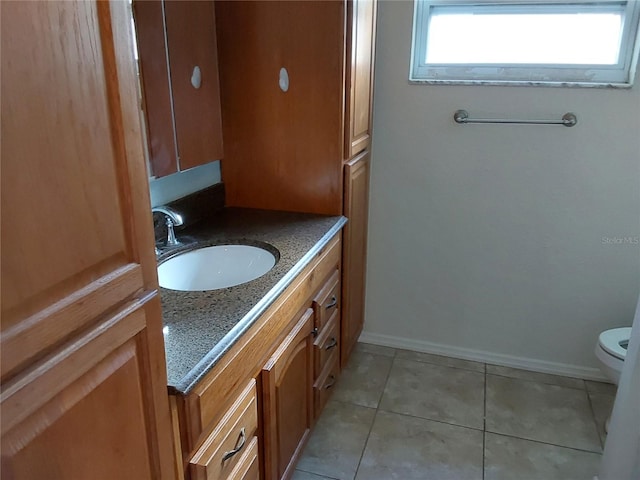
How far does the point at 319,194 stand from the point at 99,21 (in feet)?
4.61

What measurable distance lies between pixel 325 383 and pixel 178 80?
1239 millimetres

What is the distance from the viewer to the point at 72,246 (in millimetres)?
668

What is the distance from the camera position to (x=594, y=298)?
7.72ft

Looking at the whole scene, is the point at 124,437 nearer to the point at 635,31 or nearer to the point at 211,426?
the point at 211,426

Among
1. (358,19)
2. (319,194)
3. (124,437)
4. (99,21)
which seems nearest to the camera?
(99,21)

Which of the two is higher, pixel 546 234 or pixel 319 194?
pixel 319 194

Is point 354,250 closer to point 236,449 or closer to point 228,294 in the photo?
point 228,294

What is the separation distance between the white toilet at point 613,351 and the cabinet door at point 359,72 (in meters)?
1.29

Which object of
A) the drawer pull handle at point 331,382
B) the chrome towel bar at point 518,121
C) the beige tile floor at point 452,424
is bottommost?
the beige tile floor at point 452,424

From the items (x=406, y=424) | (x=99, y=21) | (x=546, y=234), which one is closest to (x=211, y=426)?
(x=99, y=21)

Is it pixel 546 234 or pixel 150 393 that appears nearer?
pixel 150 393

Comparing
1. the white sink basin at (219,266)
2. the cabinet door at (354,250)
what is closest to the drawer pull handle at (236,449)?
the white sink basin at (219,266)

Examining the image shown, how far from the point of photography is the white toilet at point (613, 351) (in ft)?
6.67

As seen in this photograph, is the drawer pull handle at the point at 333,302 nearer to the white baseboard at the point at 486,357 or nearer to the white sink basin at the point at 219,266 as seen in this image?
the white sink basin at the point at 219,266
